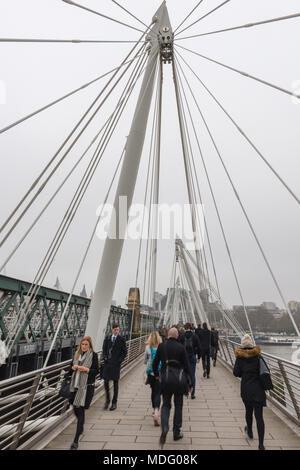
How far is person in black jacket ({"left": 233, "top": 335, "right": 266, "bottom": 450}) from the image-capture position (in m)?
4.47

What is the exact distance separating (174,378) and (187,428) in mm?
1315

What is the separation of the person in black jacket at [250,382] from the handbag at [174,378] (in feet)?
2.61

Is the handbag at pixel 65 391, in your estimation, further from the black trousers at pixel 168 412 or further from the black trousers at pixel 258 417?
the black trousers at pixel 258 417

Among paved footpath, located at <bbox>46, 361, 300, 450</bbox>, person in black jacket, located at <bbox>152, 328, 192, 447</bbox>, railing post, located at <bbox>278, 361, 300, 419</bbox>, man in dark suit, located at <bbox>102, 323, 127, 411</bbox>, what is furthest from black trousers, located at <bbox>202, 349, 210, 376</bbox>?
person in black jacket, located at <bbox>152, 328, 192, 447</bbox>

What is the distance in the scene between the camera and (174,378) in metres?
4.64

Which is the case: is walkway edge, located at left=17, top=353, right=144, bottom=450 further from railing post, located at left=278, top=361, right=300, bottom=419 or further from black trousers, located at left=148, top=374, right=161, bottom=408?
railing post, located at left=278, top=361, right=300, bottom=419

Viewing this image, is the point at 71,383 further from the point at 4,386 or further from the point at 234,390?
the point at 234,390

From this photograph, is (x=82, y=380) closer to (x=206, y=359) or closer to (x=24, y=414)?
(x=24, y=414)

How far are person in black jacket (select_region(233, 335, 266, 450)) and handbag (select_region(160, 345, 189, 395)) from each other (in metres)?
0.79

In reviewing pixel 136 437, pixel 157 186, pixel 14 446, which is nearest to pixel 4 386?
pixel 14 446

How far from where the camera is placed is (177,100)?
31.6 feet

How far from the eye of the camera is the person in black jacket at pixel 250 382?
4.47 meters

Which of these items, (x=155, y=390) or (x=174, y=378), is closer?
(x=174, y=378)

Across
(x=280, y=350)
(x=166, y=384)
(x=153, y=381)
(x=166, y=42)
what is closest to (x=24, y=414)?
(x=166, y=384)
